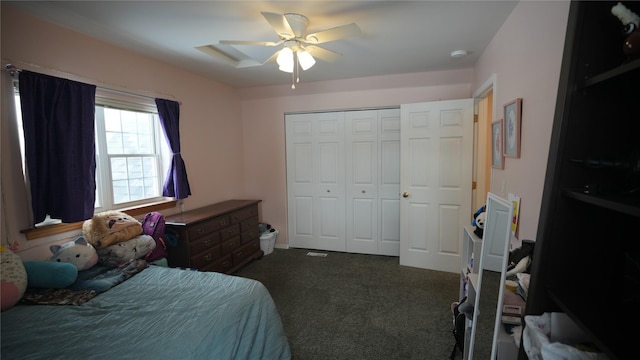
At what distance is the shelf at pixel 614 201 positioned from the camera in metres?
0.60

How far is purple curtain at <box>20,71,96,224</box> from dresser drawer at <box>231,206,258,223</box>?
1.42 metres

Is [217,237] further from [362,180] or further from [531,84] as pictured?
[531,84]

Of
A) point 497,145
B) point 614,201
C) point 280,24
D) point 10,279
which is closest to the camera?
point 614,201

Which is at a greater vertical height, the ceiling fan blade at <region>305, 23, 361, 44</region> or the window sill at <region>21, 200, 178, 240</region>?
the ceiling fan blade at <region>305, 23, 361, 44</region>

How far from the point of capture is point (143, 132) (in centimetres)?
294

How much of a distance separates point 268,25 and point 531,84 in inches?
71.8

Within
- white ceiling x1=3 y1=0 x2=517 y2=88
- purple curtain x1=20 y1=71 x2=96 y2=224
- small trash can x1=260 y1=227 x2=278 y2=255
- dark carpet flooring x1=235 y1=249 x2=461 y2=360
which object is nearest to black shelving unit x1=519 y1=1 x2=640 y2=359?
white ceiling x1=3 y1=0 x2=517 y2=88

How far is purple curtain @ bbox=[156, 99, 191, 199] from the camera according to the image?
2.96m

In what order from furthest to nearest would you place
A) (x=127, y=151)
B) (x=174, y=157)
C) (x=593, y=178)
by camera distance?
1. (x=174, y=157)
2. (x=127, y=151)
3. (x=593, y=178)

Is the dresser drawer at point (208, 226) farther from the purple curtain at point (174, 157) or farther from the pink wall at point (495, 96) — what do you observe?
the pink wall at point (495, 96)

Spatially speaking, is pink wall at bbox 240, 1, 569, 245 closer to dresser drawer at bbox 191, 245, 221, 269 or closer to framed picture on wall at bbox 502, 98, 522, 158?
framed picture on wall at bbox 502, 98, 522, 158

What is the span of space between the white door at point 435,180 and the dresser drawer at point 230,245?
80.9 inches

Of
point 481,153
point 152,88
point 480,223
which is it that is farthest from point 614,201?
point 152,88

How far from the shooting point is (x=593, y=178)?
0.82 m
